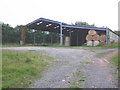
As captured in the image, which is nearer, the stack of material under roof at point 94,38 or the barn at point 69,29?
the stack of material under roof at point 94,38

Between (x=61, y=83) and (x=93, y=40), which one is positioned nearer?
(x=61, y=83)

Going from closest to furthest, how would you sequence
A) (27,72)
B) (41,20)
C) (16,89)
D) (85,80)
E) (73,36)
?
(16,89) → (85,80) → (27,72) → (41,20) → (73,36)

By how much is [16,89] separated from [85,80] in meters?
1.93

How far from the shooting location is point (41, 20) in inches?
907

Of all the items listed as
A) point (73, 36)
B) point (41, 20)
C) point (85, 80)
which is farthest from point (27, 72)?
point (73, 36)

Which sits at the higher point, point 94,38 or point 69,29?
point 69,29

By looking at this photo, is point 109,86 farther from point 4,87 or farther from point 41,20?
point 41,20

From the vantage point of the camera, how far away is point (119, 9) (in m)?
5.28

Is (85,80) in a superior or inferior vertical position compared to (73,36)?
inferior

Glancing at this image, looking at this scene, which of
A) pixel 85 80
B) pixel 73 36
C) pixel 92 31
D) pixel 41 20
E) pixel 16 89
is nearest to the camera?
pixel 16 89

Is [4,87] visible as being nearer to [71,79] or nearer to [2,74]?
[2,74]

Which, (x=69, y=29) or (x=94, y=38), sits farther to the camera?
(x=69, y=29)

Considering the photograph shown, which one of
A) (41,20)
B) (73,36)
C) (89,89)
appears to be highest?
(41,20)

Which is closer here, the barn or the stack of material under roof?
the stack of material under roof
